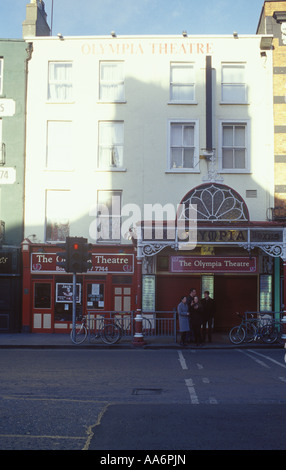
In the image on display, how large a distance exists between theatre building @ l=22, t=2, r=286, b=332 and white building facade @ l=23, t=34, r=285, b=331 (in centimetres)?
4

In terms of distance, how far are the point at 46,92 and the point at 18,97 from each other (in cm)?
123

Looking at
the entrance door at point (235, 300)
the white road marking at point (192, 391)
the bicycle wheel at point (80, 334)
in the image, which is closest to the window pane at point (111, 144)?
the entrance door at point (235, 300)

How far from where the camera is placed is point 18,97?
23641mm

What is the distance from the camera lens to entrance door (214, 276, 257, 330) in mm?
23422

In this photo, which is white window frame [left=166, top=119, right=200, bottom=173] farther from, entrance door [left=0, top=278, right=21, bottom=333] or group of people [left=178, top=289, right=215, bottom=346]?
entrance door [left=0, top=278, right=21, bottom=333]

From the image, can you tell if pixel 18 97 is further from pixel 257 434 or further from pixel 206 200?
pixel 257 434

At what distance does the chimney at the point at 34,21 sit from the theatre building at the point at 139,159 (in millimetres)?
1102

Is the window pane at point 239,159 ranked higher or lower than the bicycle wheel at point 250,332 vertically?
higher

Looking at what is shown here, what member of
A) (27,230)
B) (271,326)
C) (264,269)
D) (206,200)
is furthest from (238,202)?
(27,230)

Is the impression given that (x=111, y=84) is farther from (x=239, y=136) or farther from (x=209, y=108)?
(x=239, y=136)

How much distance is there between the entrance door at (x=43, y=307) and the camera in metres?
23.1

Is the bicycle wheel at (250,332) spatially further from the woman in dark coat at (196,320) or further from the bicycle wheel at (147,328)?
the bicycle wheel at (147,328)

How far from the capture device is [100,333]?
19.3 metres

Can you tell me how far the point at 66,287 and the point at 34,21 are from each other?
476 inches
